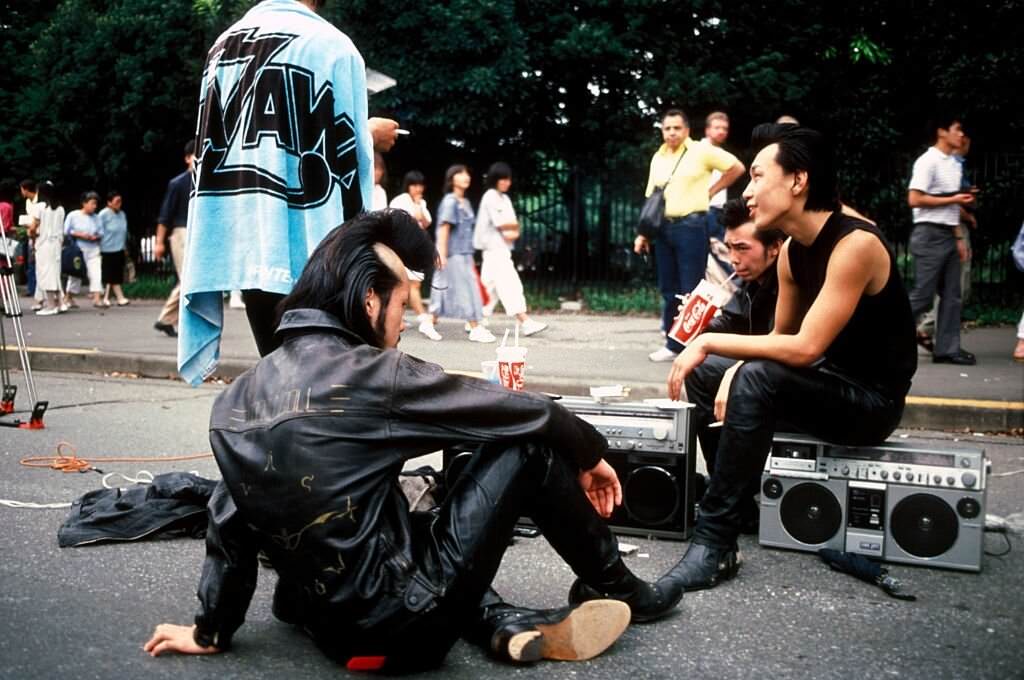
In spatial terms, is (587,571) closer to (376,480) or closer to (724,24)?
(376,480)

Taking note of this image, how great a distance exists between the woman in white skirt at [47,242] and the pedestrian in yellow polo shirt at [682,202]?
9.27 metres

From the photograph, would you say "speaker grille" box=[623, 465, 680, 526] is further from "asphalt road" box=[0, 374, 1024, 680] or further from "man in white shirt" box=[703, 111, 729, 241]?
"man in white shirt" box=[703, 111, 729, 241]

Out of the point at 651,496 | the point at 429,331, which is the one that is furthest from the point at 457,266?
the point at 651,496

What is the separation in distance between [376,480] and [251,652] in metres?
0.76

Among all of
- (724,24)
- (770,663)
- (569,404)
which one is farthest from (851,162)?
(770,663)

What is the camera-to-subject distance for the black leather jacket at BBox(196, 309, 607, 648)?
2680 millimetres

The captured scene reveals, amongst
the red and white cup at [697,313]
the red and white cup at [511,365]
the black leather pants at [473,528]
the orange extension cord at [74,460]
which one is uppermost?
the red and white cup at [697,313]

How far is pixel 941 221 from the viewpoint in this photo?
851 centimetres

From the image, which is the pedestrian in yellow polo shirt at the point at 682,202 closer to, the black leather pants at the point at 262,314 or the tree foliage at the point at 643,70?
the black leather pants at the point at 262,314

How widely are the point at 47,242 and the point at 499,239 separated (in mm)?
7265

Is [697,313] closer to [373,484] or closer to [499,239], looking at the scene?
[373,484]

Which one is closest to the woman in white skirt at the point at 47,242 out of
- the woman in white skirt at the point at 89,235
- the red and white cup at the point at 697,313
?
the woman in white skirt at the point at 89,235

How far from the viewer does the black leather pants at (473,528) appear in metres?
2.77

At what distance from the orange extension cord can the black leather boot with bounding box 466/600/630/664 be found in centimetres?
319
